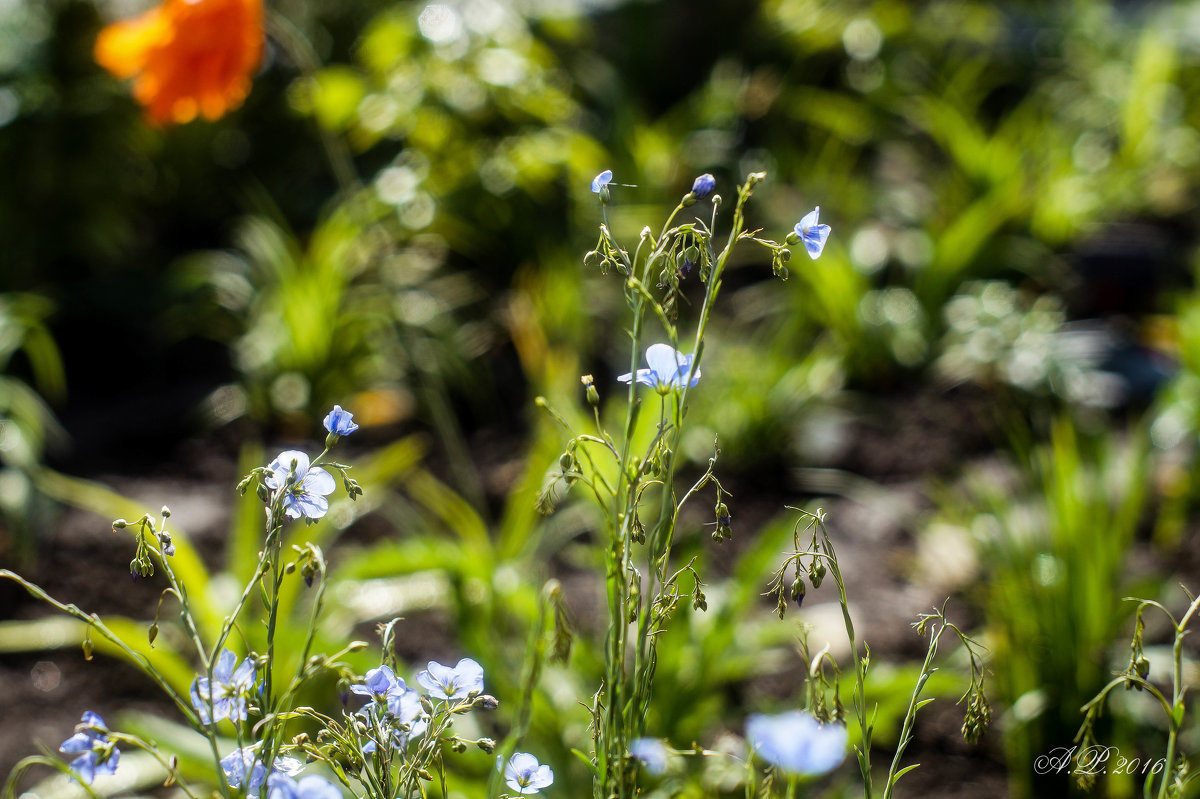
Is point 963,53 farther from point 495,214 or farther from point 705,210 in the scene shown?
point 495,214

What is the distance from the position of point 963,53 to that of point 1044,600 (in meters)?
4.16

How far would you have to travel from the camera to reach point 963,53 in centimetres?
486

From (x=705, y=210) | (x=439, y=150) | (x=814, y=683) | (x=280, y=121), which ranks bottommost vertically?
(x=814, y=683)

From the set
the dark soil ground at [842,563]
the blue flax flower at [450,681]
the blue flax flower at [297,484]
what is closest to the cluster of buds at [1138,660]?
the blue flax flower at [450,681]

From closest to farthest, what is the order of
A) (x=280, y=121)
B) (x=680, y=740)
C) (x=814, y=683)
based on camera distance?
1. (x=814, y=683)
2. (x=680, y=740)
3. (x=280, y=121)

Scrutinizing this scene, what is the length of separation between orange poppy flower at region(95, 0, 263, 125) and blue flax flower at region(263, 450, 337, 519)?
1.04 metres

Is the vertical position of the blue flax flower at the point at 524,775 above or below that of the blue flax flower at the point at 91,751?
below

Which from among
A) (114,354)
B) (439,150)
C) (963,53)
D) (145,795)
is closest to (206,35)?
(145,795)

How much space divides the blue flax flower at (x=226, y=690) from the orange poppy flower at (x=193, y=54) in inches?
43.2

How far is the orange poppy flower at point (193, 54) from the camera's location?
1536 mm

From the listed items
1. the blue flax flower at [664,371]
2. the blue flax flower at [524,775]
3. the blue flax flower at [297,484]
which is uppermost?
the blue flax flower at [297,484]

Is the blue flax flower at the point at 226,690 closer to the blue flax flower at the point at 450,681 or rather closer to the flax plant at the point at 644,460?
the blue flax flower at the point at 450,681
